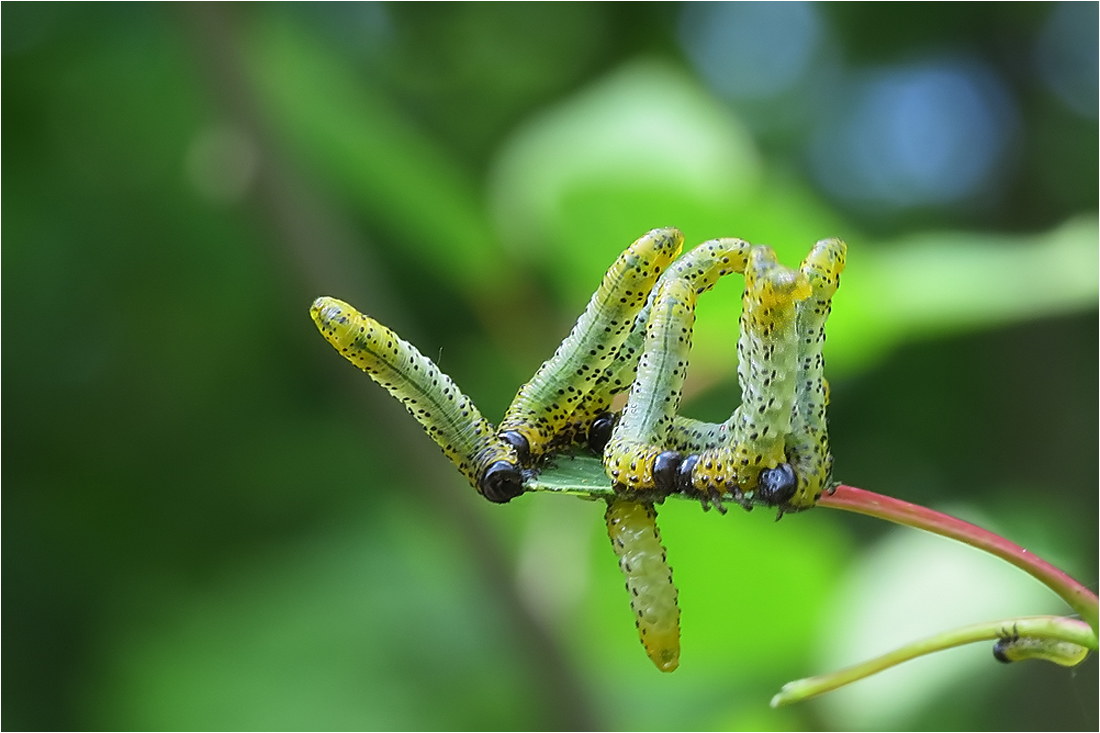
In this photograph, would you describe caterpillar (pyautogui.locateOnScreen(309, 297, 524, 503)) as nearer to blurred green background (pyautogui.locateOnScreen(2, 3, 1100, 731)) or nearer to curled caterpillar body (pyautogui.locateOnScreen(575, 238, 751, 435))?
curled caterpillar body (pyautogui.locateOnScreen(575, 238, 751, 435))

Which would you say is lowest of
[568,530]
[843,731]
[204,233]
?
[843,731]

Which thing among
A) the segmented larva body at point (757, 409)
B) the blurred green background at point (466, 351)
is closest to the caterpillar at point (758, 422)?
the segmented larva body at point (757, 409)

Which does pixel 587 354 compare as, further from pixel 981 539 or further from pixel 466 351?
pixel 466 351

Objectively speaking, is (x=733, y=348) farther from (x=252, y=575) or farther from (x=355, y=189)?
(x=252, y=575)

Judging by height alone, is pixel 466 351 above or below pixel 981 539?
above

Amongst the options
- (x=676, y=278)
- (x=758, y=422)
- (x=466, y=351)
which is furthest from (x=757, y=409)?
(x=466, y=351)

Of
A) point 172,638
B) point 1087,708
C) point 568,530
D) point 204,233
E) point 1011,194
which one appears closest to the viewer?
point 1087,708

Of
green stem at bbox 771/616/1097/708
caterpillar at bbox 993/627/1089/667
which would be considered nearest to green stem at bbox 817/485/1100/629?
green stem at bbox 771/616/1097/708

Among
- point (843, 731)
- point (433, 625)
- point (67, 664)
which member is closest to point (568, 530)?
point (843, 731)
